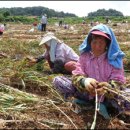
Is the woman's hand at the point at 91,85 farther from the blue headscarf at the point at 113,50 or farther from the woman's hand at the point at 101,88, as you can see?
the blue headscarf at the point at 113,50

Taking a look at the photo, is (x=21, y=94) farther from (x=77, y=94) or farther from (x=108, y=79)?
(x=108, y=79)

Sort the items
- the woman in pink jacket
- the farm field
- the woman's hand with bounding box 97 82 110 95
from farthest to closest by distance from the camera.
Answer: the woman in pink jacket, the farm field, the woman's hand with bounding box 97 82 110 95

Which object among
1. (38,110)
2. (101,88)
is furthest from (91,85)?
(38,110)

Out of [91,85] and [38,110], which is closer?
[91,85]

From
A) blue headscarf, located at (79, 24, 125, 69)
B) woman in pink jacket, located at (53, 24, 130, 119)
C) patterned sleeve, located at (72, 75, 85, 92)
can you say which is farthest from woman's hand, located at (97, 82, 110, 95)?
blue headscarf, located at (79, 24, 125, 69)

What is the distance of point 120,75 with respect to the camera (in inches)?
149

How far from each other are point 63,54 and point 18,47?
4262mm

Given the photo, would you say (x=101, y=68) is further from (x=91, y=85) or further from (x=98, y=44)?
(x=91, y=85)

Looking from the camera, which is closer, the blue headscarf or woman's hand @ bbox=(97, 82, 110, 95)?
woman's hand @ bbox=(97, 82, 110, 95)

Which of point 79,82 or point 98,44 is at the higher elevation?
point 98,44

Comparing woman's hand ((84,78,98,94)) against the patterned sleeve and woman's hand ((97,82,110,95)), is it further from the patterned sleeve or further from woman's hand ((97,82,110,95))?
the patterned sleeve

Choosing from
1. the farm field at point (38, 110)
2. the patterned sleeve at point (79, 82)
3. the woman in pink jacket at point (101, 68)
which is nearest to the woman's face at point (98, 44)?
the woman in pink jacket at point (101, 68)

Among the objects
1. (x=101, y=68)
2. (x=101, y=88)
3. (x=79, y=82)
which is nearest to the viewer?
(x=101, y=88)

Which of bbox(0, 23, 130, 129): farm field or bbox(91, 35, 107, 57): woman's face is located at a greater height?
bbox(91, 35, 107, 57): woman's face
